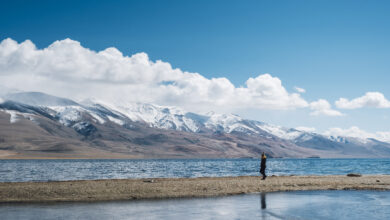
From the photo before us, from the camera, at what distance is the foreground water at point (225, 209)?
22.2 metres

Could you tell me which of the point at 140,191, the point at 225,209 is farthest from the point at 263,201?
the point at 140,191

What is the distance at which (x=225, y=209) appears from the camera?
24.5 meters

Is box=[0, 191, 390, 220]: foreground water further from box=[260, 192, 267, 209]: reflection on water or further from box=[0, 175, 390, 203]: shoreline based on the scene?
box=[0, 175, 390, 203]: shoreline

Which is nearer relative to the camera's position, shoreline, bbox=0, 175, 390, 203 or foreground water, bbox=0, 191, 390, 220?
foreground water, bbox=0, 191, 390, 220

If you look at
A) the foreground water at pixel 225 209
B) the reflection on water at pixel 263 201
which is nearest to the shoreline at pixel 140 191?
the reflection on water at pixel 263 201

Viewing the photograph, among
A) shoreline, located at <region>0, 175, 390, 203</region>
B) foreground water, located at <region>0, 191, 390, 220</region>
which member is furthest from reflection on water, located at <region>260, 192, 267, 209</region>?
shoreline, located at <region>0, 175, 390, 203</region>

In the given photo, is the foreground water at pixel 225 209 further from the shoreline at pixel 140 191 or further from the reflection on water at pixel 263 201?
the shoreline at pixel 140 191

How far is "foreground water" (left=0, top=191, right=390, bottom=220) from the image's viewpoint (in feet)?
72.9

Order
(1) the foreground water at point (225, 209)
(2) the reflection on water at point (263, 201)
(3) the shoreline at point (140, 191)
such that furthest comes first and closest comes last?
(3) the shoreline at point (140, 191) < (2) the reflection on water at point (263, 201) < (1) the foreground water at point (225, 209)

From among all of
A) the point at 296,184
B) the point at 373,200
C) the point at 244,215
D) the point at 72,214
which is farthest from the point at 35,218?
the point at 296,184

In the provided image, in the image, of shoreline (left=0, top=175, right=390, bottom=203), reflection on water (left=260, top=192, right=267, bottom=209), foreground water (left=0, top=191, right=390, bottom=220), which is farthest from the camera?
shoreline (left=0, top=175, right=390, bottom=203)

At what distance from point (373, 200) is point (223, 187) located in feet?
40.3

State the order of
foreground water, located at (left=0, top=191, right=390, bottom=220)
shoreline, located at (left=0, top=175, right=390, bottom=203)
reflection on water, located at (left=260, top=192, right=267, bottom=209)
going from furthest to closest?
shoreline, located at (left=0, top=175, right=390, bottom=203) → reflection on water, located at (left=260, top=192, right=267, bottom=209) → foreground water, located at (left=0, top=191, right=390, bottom=220)

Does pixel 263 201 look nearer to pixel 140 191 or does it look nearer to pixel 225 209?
pixel 225 209
